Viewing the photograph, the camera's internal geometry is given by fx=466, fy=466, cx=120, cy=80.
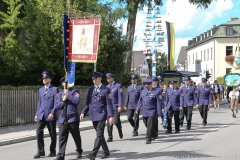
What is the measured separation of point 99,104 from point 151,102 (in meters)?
2.94

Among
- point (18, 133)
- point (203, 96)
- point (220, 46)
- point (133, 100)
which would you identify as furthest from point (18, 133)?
point (220, 46)

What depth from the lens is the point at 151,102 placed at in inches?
505

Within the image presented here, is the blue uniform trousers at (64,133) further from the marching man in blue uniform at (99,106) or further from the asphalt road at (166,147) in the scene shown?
the asphalt road at (166,147)

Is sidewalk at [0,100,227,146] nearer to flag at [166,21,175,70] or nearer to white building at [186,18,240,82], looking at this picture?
flag at [166,21,175,70]

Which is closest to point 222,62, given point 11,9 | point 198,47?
point 198,47

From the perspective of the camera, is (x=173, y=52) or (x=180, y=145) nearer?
(x=180, y=145)

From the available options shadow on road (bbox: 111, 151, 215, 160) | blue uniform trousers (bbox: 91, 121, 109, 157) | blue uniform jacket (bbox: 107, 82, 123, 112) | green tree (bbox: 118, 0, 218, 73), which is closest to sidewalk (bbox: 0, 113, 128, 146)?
blue uniform jacket (bbox: 107, 82, 123, 112)

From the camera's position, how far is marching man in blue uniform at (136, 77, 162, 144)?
1259 centimetres

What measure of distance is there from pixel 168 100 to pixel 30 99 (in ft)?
21.5

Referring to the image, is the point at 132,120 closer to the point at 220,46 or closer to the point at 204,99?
the point at 204,99

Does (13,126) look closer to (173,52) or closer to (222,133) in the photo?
(222,133)

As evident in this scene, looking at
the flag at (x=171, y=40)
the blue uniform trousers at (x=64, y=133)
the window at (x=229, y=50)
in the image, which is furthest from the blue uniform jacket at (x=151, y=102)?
the window at (x=229, y=50)

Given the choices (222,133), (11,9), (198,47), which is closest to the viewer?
(222,133)

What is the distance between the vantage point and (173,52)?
103 feet
